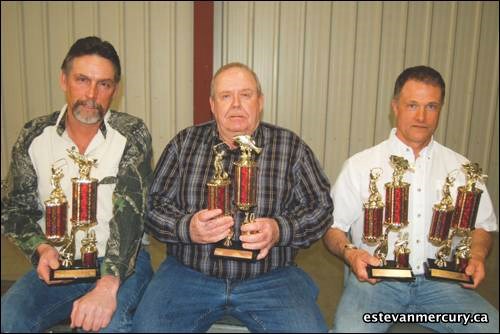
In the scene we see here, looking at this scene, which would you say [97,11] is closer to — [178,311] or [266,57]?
[266,57]

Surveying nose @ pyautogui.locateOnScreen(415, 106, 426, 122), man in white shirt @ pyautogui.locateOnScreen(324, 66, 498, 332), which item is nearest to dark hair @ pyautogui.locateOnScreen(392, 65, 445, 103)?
man in white shirt @ pyautogui.locateOnScreen(324, 66, 498, 332)

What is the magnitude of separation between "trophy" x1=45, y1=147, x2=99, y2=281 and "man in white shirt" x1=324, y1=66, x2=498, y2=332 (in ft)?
3.92

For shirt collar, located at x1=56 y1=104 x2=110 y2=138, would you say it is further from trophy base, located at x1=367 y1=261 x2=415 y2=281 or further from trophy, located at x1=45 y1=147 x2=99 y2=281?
trophy base, located at x1=367 y1=261 x2=415 y2=281

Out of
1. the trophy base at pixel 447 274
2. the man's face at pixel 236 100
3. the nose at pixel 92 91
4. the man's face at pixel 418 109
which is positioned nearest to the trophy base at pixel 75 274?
the nose at pixel 92 91

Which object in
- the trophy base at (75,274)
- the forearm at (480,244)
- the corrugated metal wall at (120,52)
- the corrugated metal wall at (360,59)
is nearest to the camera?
the trophy base at (75,274)

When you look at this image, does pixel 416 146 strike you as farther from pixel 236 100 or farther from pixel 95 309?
pixel 95 309

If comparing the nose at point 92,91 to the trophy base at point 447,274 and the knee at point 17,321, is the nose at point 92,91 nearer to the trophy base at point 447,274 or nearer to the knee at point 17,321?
the knee at point 17,321

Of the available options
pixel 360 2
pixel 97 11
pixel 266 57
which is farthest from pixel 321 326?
pixel 97 11

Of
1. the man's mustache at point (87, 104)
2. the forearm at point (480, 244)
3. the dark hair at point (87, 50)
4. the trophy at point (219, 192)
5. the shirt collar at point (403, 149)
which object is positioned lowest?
the forearm at point (480, 244)

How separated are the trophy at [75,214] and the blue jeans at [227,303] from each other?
324 mm

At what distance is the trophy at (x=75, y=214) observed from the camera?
5.91 feet

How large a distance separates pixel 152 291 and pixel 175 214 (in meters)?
0.38

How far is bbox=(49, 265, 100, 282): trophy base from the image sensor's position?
1.78 meters

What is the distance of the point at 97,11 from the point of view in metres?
4.30
